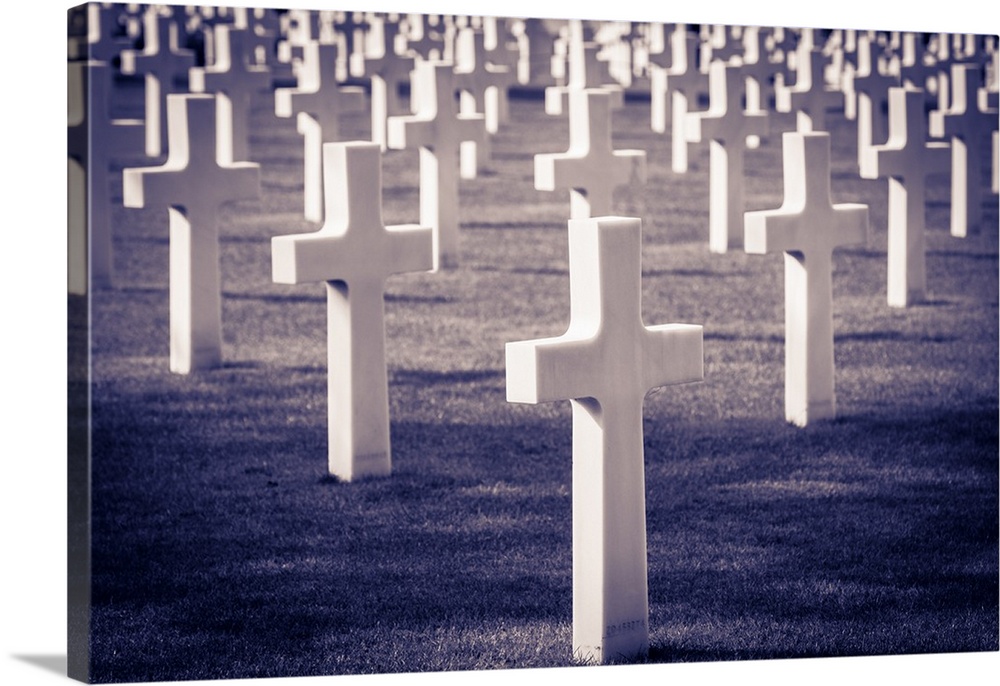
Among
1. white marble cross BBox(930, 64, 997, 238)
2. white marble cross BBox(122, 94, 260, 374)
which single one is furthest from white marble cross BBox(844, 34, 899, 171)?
white marble cross BBox(122, 94, 260, 374)

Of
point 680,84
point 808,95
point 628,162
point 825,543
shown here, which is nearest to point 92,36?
point 825,543

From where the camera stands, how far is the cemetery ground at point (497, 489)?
5625 mm

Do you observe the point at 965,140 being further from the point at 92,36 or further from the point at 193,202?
the point at 92,36

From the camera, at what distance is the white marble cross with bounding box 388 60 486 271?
38.0 feet

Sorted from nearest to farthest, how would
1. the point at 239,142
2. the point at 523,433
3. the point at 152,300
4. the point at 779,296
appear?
1. the point at 523,433
2. the point at 152,300
3. the point at 779,296
4. the point at 239,142

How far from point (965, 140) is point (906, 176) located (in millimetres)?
1430

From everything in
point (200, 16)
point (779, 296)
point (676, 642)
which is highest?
point (200, 16)

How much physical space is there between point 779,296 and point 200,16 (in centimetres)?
638

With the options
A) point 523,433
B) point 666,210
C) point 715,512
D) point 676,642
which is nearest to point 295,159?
point 666,210

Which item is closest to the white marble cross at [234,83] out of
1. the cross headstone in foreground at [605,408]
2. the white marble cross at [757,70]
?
the white marble cross at [757,70]

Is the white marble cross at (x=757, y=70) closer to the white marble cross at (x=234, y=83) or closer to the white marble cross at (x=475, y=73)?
the white marble cross at (x=475, y=73)

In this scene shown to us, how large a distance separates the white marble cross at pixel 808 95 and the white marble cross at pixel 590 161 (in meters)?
4.14

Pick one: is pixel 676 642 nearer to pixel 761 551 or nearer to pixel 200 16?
pixel 761 551

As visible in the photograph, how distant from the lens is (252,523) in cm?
645
